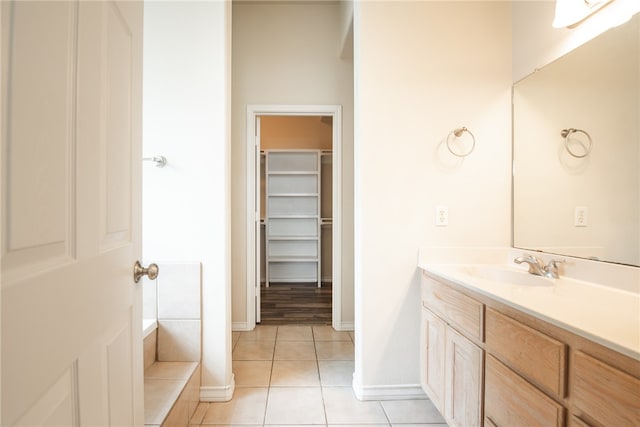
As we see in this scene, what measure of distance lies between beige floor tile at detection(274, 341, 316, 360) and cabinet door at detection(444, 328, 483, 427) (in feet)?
4.03

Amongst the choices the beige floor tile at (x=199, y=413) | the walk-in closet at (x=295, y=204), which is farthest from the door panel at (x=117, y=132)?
the walk-in closet at (x=295, y=204)

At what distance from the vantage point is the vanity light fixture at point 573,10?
142cm

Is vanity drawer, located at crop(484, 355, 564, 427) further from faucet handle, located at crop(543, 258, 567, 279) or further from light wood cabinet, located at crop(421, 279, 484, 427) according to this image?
faucet handle, located at crop(543, 258, 567, 279)

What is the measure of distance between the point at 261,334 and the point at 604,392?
8.65 feet

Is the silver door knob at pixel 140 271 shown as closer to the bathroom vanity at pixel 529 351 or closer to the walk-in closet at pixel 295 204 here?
the bathroom vanity at pixel 529 351

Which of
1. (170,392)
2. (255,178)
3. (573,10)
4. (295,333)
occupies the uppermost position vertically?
(573,10)

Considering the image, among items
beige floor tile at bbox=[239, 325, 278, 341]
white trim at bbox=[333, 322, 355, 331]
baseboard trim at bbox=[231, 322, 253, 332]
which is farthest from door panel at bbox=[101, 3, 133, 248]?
white trim at bbox=[333, 322, 355, 331]

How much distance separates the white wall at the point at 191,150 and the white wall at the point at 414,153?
869 mm

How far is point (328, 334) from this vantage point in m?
3.02

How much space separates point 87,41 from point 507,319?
4.85 feet

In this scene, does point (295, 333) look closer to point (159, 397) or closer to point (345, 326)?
point (345, 326)

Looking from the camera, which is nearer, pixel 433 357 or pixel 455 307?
pixel 455 307

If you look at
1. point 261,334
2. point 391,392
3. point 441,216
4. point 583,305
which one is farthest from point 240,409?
point 583,305

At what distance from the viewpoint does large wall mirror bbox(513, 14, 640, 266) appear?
4.30 ft
